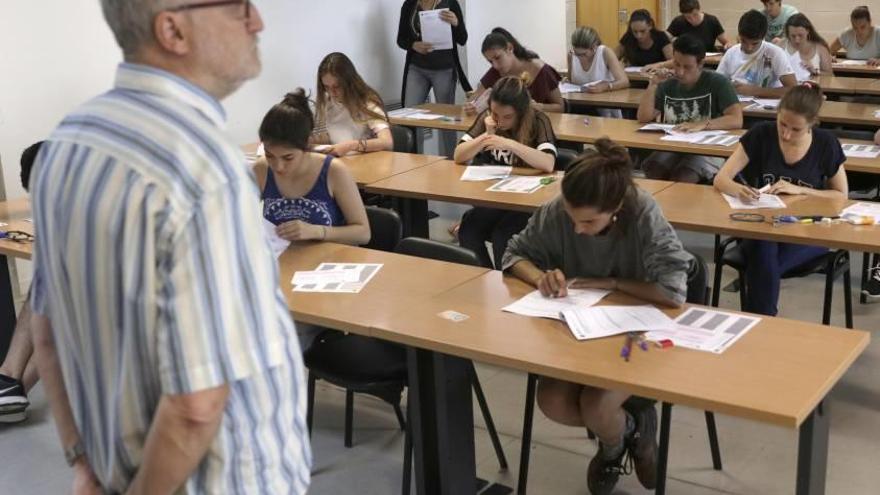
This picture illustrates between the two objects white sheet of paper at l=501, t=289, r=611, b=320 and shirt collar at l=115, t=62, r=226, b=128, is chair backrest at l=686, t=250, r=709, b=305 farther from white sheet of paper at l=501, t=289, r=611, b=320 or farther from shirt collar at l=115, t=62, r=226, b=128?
shirt collar at l=115, t=62, r=226, b=128

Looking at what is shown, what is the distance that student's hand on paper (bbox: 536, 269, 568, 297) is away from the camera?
2.87 meters

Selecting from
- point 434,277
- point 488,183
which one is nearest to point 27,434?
point 434,277

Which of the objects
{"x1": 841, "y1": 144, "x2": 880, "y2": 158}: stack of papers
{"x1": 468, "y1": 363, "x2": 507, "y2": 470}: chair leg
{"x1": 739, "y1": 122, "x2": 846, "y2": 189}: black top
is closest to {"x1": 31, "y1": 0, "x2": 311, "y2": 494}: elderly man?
{"x1": 468, "y1": 363, "x2": 507, "y2": 470}: chair leg

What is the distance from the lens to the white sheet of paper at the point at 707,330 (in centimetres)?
248

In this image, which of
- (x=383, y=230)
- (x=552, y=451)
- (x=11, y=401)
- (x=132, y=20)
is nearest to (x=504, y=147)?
(x=383, y=230)

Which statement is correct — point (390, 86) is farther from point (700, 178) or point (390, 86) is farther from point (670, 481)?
point (670, 481)

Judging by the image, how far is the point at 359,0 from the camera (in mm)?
7535

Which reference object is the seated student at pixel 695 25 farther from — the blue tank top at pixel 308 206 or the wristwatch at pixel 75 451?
the wristwatch at pixel 75 451

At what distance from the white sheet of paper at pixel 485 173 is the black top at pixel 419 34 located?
2942 mm

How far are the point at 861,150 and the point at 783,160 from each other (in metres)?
0.75

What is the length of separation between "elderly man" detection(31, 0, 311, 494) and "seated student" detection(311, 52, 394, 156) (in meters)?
4.03

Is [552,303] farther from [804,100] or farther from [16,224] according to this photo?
[16,224]

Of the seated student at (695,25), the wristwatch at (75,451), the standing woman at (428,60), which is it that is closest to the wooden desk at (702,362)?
the wristwatch at (75,451)

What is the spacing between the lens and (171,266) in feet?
3.96
